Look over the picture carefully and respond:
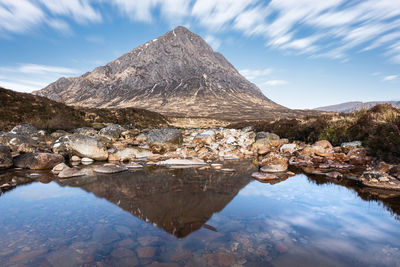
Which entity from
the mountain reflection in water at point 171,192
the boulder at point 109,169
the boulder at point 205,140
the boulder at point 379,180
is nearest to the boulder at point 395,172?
the boulder at point 379,180

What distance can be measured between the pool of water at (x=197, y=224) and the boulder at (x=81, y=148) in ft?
14.7

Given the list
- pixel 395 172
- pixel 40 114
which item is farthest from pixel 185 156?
pixel 40 114

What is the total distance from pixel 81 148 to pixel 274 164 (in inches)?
403

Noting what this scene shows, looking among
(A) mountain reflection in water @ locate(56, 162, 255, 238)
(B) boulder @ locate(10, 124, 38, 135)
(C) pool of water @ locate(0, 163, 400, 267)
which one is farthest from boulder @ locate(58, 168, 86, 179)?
(B) boulder @ locate(10, 124, 38, 135)

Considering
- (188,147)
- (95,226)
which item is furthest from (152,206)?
(188,147)

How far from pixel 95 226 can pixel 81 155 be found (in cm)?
893

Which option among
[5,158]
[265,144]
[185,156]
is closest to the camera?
[5,158]

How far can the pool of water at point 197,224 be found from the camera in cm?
356

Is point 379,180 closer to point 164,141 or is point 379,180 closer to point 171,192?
point 171,192

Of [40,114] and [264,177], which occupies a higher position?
[40,114]

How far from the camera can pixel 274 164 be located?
34.9 feet

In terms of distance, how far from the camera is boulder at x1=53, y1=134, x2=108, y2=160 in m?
12.3

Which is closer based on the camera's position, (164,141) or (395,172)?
(395,172)

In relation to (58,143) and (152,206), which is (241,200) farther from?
(58,143)
